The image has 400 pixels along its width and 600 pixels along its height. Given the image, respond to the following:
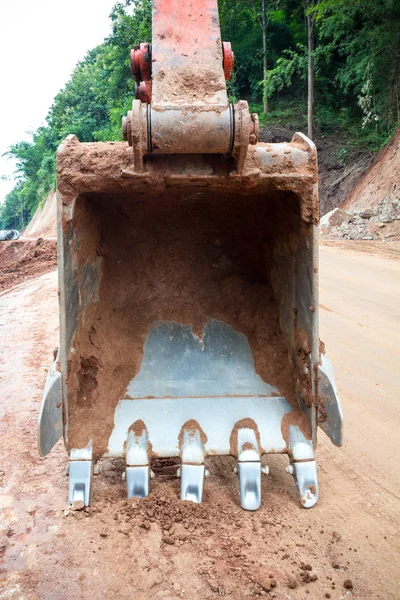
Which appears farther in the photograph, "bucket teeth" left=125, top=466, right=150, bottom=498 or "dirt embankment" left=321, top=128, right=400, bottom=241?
"dirt embankment" left=321, top=128, right=400, bottom=241

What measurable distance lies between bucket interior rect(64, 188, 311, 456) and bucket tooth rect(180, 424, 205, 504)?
302mm

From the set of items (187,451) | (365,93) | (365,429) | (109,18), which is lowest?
(365,429)

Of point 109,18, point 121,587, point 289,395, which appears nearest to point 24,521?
point 121,587

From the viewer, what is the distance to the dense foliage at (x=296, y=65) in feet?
47.6

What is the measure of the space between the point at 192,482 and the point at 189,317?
3.28 feet

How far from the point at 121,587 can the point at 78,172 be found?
1.46m

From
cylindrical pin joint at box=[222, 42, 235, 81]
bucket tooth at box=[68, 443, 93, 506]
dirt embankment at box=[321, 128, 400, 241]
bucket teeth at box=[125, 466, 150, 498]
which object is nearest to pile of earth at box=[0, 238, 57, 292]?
dirt embankment at box=[321, 128, 400, 241]

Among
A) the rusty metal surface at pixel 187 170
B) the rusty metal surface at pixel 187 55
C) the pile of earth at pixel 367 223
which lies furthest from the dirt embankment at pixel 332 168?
the rusty metal surface at pixel 187 170

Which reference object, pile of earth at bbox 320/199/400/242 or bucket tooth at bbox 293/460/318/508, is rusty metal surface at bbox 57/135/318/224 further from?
pile of earth at bbox 320/199/400/242

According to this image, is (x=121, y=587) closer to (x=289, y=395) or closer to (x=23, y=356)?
(x=289, y=395)

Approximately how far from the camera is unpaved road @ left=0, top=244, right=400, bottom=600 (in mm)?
1606

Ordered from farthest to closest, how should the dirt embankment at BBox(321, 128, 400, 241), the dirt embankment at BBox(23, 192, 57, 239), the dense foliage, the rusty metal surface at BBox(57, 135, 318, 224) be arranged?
1. the dirt embankment at BBox(23, 192, 57, 239)
2. the dense foliage
3. the dirt embankment at BBox(321, 128, 400, 241)
4. the rusty metal surface at BBox(57, 135, 318, 224)

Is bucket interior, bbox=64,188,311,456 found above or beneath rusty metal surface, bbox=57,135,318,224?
beneath

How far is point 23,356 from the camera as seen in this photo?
14.9ft
